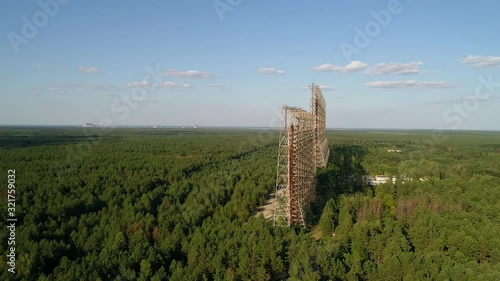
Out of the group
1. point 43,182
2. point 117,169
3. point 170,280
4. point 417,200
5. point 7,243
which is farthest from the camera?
point 117,169

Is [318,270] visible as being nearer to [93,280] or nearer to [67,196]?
[93,280]

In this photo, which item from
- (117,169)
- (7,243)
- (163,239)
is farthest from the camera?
(117,169)

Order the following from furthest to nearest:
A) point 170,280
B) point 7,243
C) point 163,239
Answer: point 163,239 → point 7,243 → point 170,280

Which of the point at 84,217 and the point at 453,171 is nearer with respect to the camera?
the point at 84,217

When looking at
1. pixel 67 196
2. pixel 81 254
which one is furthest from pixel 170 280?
pixel 67 196

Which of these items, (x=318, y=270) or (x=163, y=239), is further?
(x=163, y=239)

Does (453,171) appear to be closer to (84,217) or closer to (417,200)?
(417,200)

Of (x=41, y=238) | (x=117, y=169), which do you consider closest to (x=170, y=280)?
(x=41, y=238)

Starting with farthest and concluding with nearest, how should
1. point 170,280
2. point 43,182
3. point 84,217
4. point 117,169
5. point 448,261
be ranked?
point 117,169
point 43,182
point 84,217
point 448,261
point 170,280
